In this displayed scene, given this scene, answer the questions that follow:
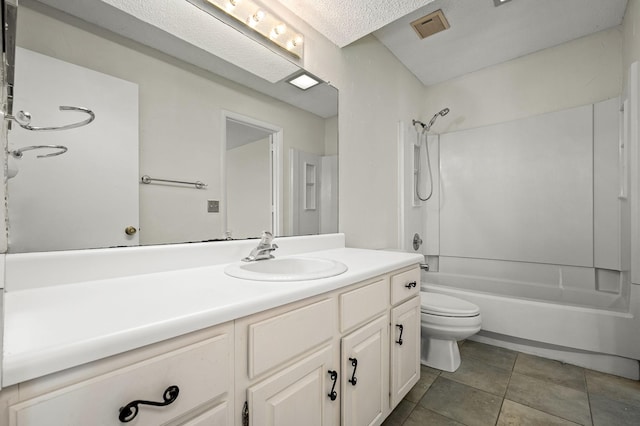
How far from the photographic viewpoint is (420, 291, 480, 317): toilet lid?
5.56 ft

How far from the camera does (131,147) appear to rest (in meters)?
0.95

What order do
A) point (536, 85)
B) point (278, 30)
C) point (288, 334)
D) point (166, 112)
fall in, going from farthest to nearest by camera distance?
point (536, 85) → point (278, 30) → point (166, 112) → point (288, 334)

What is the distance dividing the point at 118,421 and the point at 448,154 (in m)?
3.01

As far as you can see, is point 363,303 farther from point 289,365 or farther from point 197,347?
point 197,347

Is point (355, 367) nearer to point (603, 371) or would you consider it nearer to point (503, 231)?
point (603, 371)

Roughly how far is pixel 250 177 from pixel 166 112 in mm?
423

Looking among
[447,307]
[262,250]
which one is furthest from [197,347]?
[447,307]

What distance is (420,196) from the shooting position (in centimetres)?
282

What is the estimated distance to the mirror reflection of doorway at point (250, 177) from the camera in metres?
1.23

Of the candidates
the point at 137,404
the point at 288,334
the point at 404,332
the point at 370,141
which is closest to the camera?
the point at 137,404

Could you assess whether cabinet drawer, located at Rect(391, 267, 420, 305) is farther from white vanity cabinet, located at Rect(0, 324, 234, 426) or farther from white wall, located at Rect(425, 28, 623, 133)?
white wall, located at Rect(425, 28, 623, 133)

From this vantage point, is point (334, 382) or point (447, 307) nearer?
point (334, 382)

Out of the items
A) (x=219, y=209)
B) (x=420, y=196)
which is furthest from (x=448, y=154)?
(x=219, y=209)

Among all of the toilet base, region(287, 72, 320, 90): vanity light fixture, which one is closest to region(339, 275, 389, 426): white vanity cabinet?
the toilet base
